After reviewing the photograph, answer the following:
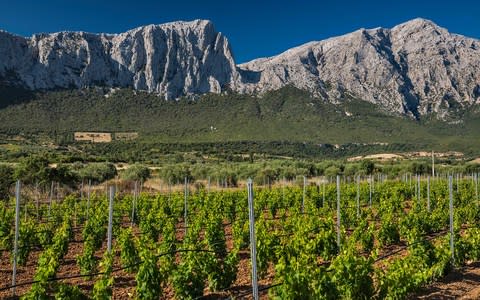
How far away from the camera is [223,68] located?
148375 millimetres

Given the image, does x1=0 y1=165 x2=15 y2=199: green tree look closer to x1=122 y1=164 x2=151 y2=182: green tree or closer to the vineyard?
the vineyard

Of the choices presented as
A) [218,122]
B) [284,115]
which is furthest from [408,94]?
[218,122]

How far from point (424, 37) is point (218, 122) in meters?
116

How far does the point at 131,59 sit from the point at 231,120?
4561cm

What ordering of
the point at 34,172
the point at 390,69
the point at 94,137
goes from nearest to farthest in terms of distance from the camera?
the point at 34,172
the point at 94,137
the point at 390,69

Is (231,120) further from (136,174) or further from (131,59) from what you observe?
(136,174)

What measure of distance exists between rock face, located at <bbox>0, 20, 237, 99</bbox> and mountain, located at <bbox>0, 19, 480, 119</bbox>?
0.87ft

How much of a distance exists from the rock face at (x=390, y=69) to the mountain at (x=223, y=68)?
0.36 m

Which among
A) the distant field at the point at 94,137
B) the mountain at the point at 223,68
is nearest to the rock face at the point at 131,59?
the mountain at the point at 223,68

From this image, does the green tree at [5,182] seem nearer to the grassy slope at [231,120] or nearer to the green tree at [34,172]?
the green tree at [34,172]

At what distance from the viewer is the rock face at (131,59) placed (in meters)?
119

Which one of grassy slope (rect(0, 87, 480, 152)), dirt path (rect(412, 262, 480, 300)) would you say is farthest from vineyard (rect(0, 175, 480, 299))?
grassy slope (rect(0, 87, 480, 152))

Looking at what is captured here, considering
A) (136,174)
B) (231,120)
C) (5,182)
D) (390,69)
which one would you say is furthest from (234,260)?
(390,69)

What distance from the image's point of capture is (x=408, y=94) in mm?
144000
